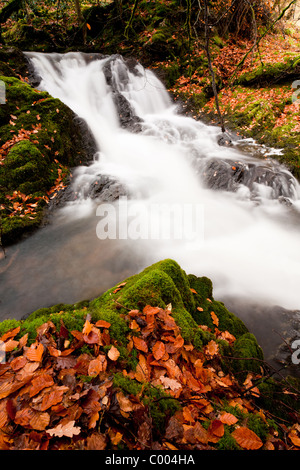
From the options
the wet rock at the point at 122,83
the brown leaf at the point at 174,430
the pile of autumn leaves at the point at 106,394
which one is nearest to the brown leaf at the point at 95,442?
the pile of autumn leaves at the point at 106,394

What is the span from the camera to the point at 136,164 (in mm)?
9258

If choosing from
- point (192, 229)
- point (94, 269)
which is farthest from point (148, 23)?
point (94, 269)

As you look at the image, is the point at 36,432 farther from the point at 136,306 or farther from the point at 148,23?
the point at 148,23

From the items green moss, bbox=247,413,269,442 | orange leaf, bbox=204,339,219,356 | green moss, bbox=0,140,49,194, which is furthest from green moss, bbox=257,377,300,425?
green moss, bbox=0,140,49,194

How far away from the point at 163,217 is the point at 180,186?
2.15 meters

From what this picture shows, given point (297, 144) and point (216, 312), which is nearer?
point (216, 312)

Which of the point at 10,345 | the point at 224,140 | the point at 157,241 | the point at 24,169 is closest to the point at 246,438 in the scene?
the point at 10,345

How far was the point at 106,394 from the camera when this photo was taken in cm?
151

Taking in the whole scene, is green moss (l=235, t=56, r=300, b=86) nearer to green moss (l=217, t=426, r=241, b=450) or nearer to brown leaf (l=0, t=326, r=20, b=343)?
green moss (l=217, t=426, r=241, b=450)

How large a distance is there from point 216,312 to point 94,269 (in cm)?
290

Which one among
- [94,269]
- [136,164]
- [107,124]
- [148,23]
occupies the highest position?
[148,23]

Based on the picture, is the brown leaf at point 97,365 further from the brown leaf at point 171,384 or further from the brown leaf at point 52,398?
the brown leaf at point 171,384

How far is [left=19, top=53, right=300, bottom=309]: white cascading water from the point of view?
5094mm

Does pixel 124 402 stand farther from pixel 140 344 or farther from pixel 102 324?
pixel 102 324
